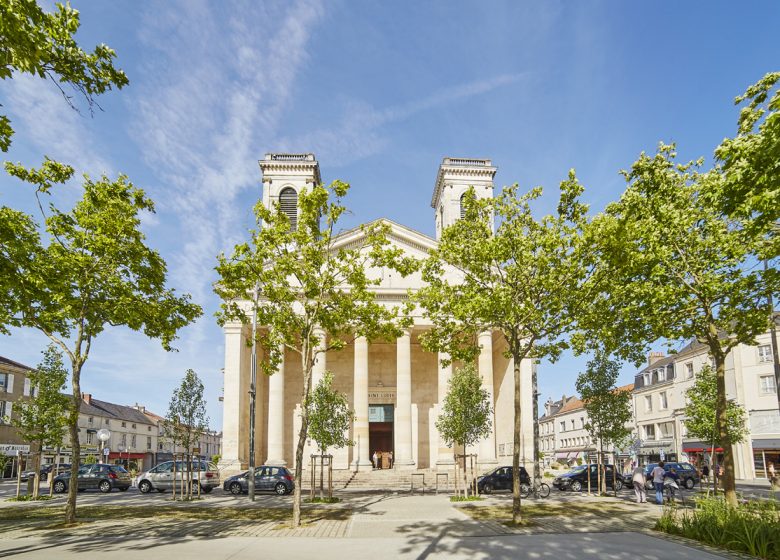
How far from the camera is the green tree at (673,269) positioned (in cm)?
1675

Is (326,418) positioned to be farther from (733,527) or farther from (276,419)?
(733,527)

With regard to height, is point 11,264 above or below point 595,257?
below

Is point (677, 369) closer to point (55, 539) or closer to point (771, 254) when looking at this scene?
point (771, 254)

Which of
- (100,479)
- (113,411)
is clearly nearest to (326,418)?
(100,479)

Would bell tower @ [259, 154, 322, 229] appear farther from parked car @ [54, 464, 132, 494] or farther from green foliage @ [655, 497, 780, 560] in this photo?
green foliage @ [655, 497, 780, 560]

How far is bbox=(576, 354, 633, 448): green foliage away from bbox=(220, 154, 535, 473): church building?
5.22 meters

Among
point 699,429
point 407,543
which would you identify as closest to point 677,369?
point 699,429

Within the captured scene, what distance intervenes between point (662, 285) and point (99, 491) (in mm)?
31039

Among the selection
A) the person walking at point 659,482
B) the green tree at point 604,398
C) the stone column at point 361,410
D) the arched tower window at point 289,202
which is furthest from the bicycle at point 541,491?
the arched tower window at point 289,202

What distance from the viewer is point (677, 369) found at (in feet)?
168

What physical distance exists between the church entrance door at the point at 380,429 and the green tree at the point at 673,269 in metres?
25.9

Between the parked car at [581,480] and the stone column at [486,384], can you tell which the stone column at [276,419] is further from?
the parked car at [581,480]

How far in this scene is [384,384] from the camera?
4334 centimetres

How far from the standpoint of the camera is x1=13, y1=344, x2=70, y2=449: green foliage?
90.6 ft
